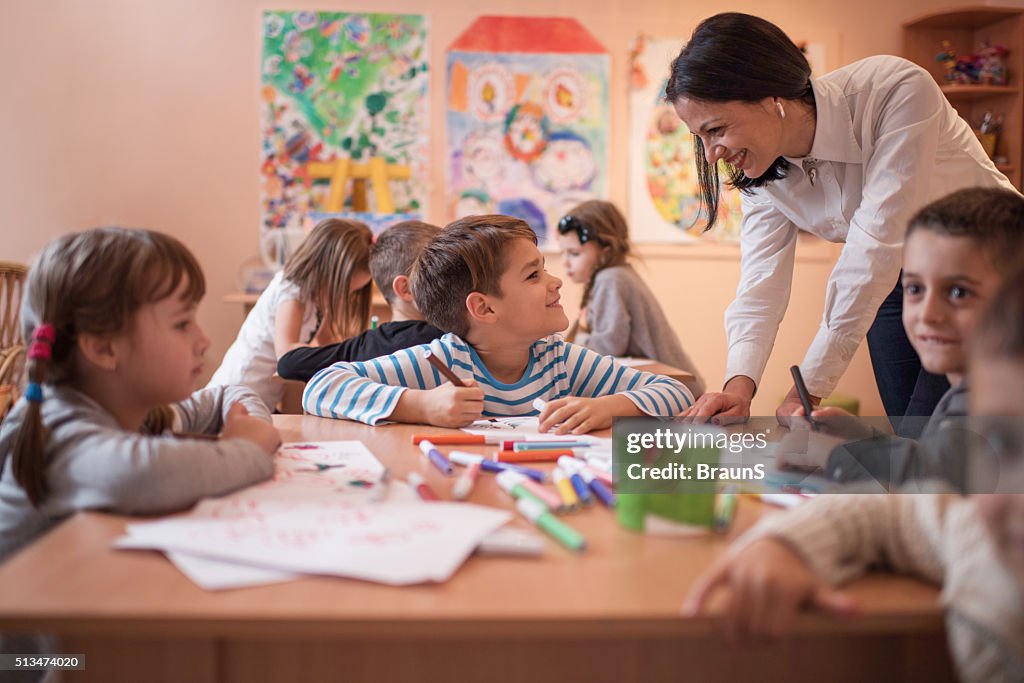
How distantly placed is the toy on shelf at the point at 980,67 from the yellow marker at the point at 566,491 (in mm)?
4121

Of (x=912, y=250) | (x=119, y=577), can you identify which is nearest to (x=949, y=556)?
(x=912, y=250)

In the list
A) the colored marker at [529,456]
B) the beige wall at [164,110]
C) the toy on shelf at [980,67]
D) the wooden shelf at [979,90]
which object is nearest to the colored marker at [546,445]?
the colored marker at [529,456]

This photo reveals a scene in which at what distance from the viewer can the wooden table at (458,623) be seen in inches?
23.5

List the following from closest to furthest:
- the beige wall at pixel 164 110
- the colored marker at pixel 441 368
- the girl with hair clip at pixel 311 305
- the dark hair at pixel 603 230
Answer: the colored marker at pixel 441 368 < the girl with hair clip at pixel 311 305 < the dark hair at pixel 603 230 < the beige wall at pixel 164 110

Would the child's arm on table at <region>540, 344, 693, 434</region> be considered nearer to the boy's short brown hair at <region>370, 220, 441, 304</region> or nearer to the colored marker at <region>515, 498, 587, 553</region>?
the colored marker at <region>515, 498, 587, 553</region>

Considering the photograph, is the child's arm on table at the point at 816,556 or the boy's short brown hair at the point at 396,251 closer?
the child's arm on table at the point at 816,556

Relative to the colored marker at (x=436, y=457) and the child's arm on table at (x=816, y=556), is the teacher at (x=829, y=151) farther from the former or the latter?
the child's arm on table at (x=816, y=556)

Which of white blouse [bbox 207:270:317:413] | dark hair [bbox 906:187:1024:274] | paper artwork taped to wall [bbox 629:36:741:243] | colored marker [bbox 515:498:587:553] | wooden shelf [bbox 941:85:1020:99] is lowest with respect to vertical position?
white blouse [bbox 207:270:317:413]

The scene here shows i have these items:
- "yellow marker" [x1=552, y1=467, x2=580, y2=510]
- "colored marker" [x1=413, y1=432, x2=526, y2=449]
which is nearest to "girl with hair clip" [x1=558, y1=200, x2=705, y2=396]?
"colored marker" [x1=413, y1=432, x2=526, y2=449]

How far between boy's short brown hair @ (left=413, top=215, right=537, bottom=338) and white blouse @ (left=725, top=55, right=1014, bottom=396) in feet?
1.50

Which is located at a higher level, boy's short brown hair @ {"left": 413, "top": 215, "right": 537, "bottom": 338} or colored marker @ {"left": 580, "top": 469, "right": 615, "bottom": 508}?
boy's short brown hair @ {"left": 413, "top": 215, "right": 537, "bottom": 338}

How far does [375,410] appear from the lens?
1391 millimetres

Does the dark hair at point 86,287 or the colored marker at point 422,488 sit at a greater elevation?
the dark hair at point 86,287

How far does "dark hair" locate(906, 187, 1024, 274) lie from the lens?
0.94m
